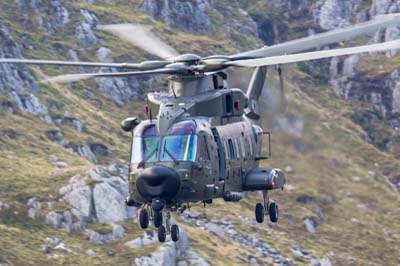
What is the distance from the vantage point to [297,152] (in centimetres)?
6581

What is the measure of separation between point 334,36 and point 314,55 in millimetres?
2437

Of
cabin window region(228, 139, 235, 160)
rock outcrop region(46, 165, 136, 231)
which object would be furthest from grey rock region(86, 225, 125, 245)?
cabin window region(228, 139, 235, 160)

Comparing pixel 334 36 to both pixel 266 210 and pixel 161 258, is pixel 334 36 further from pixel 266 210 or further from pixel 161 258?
pixel 161 258

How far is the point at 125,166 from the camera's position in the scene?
453 ft

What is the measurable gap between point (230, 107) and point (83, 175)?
69.6m

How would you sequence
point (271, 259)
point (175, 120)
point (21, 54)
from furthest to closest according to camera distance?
point (21, 54) → point (271, 259) → point (175, 120)

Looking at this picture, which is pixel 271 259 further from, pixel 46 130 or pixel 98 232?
pixel 46 130

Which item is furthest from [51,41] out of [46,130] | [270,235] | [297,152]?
[297,152]

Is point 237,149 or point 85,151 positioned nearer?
point 237,149

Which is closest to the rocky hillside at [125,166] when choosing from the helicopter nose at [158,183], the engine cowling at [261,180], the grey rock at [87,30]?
the grey rock at [87,30]

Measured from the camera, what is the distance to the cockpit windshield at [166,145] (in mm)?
51562

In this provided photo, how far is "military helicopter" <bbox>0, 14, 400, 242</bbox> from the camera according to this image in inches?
1999

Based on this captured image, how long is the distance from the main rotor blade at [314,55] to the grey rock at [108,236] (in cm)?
6796

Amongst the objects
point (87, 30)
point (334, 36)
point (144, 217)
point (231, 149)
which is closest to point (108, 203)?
point (87, 30)
